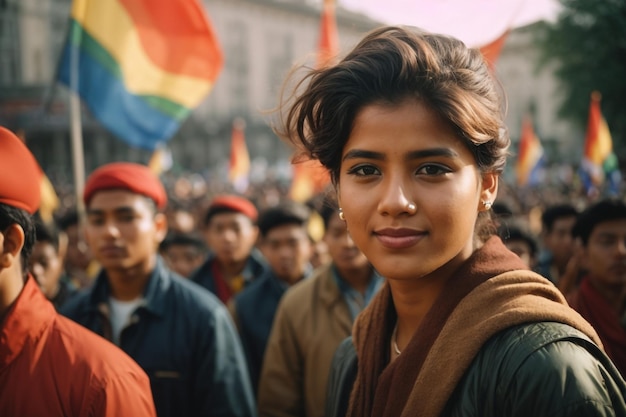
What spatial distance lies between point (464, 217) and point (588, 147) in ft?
41.4

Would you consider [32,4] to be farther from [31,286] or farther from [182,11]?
[31,286]

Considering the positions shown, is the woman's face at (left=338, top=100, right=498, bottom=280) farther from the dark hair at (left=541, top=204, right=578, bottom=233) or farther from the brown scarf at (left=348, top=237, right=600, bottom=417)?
the dark hair at (left=541, top=204, right=578, bottom=233)

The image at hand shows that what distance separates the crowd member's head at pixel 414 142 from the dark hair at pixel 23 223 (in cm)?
118

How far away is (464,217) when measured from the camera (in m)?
1.72

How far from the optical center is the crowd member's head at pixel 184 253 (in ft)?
21.6

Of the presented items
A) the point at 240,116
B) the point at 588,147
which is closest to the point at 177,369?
the point at 588,147

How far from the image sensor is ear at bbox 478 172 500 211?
72.7 inches

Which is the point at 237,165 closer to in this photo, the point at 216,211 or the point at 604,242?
the point at 216,211

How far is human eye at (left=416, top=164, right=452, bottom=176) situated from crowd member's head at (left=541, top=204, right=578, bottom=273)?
505cm

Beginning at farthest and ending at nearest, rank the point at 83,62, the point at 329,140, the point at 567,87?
the point at 567,87 → the point at 83,62 → the point at 329,140

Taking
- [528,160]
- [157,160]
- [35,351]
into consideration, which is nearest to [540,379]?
→ [35,351]

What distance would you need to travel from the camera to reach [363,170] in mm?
1815

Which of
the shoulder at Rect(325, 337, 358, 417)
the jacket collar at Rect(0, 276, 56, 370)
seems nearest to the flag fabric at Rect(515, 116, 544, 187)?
the shoulder at Rect(325, 337, 358, 417)

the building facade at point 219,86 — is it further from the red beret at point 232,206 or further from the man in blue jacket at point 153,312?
the man in blue jacket at point 153,312
